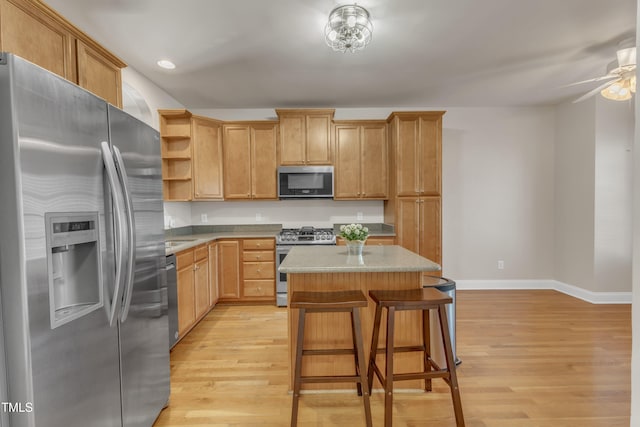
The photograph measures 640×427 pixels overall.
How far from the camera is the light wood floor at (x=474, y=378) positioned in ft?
6.09

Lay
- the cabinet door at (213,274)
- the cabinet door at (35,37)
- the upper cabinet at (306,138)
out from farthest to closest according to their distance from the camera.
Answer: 1. the upper cabinet at (306,138)
2. the cabinet door at (213,274)
3. the cabinet door at (35,37)

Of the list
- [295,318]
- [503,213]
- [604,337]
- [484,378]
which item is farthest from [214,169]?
[604,337]

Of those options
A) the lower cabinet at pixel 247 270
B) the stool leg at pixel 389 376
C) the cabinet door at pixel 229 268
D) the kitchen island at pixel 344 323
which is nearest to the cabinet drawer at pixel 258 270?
the lower cabinet at pixel 247 270

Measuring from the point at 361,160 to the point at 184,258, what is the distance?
99.5 inches

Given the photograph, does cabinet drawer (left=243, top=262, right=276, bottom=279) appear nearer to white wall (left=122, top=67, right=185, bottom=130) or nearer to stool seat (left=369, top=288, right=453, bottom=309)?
white wall (left=122, top=67, right=185, bottom=130)

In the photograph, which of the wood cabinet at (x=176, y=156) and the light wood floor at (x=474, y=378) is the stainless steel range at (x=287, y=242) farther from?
the wood cabinet at (x=176, y=156)

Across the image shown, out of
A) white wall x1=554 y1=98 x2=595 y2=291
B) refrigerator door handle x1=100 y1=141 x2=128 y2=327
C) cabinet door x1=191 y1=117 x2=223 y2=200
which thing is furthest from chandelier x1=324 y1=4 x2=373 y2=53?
white wall x1=554 y1=98 x2=595 y2=291

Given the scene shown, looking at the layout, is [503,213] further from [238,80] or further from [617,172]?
[238,80]

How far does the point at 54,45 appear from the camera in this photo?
5.30 feet

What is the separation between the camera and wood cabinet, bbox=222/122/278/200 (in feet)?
13.7

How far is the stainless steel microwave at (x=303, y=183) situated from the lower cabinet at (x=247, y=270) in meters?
0.71

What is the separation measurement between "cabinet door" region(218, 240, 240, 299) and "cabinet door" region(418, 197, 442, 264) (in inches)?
92.6

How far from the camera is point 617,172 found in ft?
12.5

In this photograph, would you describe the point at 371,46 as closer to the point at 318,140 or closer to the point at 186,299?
the point at 318,140
